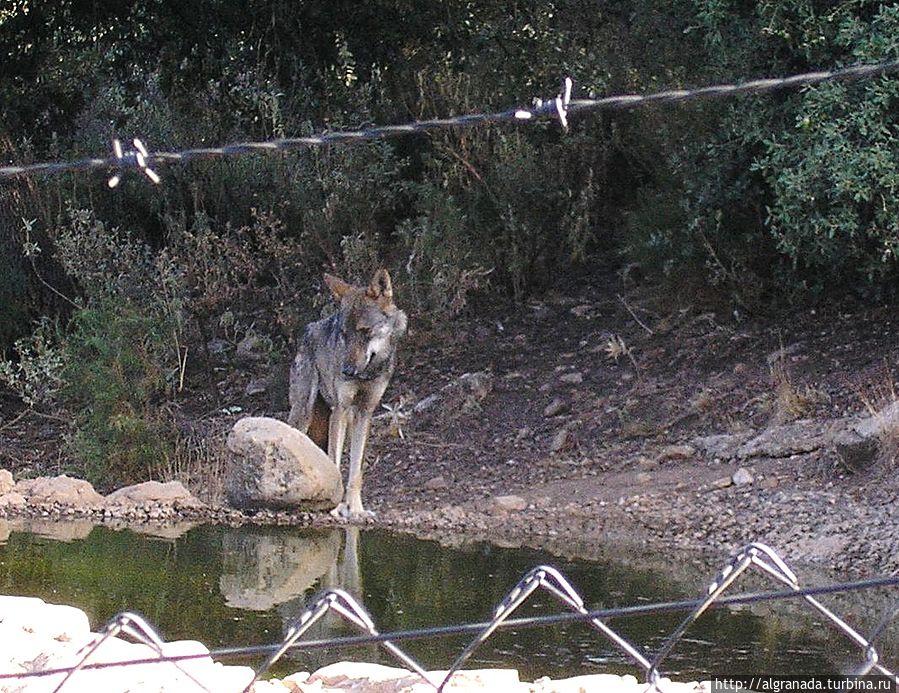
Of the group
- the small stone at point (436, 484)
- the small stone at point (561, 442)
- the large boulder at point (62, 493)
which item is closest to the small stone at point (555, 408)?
the small stone at point (561, 442)

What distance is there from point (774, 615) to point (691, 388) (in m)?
5.08

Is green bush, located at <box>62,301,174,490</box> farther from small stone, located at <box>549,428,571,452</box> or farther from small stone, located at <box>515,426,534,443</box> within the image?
small stone, located at <box>549,428,571,452</box>

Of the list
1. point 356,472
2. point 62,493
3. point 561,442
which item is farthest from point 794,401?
point 62,493

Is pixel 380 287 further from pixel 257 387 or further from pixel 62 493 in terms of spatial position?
pixel 257 387

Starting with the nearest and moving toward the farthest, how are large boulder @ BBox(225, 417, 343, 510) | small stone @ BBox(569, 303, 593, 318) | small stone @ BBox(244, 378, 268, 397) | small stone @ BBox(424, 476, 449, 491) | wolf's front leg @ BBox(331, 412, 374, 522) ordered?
1. large boulder @ BBox(225, 417, 343, 510)
2. wolf's front leg @ BBox(331, 412, 374, 522)
3. small stone @ BBox(424, 476, 449, 491)
4. small stone @ BBox(244, 378, 268, 397)
5. small stone @ BBox(569, 303, 593, 318)

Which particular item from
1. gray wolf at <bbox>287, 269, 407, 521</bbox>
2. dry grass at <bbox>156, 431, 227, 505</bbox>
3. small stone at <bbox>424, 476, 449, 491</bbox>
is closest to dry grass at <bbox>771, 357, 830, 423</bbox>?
small stone at <bbox>424, 476, 449, 491</bbox>

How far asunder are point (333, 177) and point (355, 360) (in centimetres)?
452

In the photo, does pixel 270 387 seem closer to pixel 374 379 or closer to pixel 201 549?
pixel 374 379

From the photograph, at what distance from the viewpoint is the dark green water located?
6.11 m

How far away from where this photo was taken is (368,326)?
1021 cm

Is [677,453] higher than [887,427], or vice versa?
[887,427]

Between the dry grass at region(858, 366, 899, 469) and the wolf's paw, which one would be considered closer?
the dry grass at region(858, 366, 899, 469)

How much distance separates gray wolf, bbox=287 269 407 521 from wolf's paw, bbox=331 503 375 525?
40 mm

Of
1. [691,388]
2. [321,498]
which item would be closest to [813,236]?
[691,388]
